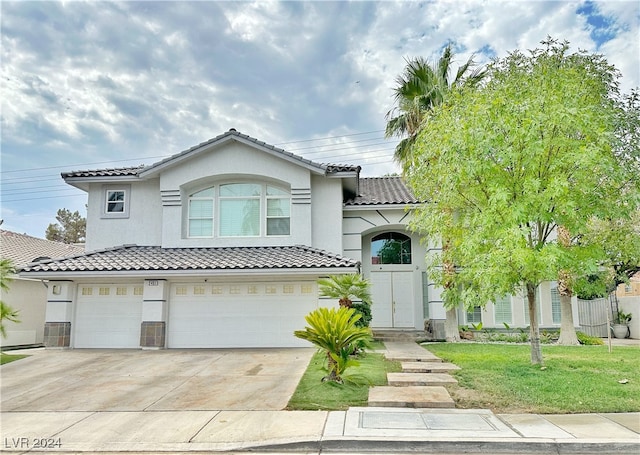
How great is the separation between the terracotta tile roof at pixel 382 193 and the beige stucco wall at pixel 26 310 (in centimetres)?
1294

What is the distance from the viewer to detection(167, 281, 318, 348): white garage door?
14727mm

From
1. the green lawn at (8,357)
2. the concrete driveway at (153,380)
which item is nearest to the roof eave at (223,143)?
the concrete driveway at (153,380)

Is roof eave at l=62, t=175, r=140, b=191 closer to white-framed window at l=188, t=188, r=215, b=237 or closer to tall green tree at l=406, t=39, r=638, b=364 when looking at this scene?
white-framed window at l=188, t=188, r=215, b=237

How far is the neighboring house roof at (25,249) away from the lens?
18125 mm

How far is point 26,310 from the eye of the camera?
57.5 ft

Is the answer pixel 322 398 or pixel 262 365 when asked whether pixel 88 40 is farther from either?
pixel 322 398

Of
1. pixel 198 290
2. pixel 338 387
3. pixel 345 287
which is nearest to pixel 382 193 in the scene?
pixel 345 287

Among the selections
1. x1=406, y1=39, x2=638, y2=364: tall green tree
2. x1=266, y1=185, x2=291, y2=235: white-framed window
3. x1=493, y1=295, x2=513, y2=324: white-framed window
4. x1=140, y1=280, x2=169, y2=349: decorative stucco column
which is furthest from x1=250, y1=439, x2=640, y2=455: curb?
x1=493, y1=295, x2=513, y2=324: white-framed window

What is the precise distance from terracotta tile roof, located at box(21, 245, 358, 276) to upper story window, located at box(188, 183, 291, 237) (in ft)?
2.62

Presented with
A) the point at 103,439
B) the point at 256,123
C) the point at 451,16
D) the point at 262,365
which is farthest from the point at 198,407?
the point at 256,123

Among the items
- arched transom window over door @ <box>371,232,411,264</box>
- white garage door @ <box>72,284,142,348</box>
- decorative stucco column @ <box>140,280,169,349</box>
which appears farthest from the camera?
arched transom window over door @ <box>371,232,411,264</box>

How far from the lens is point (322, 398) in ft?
26.5

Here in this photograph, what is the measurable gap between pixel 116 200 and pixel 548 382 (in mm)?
15632

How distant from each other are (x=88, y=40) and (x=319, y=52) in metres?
7.35
